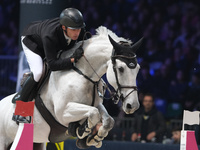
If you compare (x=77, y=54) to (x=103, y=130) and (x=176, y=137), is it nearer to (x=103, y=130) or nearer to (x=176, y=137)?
(x=103, y=130)

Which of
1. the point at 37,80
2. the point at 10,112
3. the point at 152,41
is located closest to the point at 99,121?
the point at 37,80

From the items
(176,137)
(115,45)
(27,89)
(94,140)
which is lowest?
(176,137)

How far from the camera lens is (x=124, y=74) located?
552cm

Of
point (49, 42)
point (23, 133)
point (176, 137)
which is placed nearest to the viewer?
point (23, 133)

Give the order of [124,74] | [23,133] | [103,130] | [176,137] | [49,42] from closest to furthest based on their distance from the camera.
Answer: [23,133], [124,74], [103,130], [49,42], [176,137]

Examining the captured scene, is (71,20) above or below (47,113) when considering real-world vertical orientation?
above

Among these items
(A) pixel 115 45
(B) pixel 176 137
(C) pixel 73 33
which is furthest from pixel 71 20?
(B) pixel 176 137

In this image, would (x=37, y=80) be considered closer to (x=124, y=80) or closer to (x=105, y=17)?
(x=124, y=80)

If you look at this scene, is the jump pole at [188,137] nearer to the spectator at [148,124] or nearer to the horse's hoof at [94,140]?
the horse's hoof at [94,140]

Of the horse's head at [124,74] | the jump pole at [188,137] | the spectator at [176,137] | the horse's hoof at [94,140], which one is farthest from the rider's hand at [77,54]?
the spectator at [176,137]

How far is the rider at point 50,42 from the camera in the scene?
5844mm

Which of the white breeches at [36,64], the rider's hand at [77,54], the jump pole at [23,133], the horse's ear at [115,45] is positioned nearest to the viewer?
the jump pole at [23,133]

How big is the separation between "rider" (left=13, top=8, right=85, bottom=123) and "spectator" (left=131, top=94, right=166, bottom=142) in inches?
121

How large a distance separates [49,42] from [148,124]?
11.5 feet
